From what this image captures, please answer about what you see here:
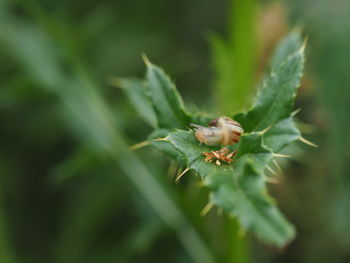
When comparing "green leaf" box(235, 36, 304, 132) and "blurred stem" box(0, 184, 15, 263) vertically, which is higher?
"green leaf" box(235, 36, 304, 132)

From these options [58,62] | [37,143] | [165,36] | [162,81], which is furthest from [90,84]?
[162,81]

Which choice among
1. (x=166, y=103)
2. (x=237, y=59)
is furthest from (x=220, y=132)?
(x=237, y=59)

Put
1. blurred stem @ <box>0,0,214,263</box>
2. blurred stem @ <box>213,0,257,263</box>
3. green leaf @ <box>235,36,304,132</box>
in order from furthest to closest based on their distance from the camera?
blurred stem @ <box>0,0,214,263</box> < blurred stem @ <box>213,0,257,263</box> < green leaf @ <box>235,36,304,132</box>

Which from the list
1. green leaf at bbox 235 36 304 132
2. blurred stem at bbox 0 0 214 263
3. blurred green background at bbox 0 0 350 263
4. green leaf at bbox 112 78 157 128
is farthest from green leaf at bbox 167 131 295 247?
blurred stem at bbox 0 0 214 263

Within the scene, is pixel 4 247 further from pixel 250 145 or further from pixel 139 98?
pixel 250 145

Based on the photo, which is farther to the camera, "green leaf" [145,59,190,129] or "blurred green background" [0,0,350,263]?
"blurred green background" [0,0,350,263]

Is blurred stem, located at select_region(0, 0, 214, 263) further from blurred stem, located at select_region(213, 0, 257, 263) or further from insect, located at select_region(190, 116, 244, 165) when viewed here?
insect, located at select_region(190, 116, 244, 165)

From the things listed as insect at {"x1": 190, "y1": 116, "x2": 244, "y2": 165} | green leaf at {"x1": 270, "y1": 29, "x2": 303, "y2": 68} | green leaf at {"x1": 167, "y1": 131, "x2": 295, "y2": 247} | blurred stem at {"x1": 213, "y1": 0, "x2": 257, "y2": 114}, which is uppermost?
insect at {"x1": 190, "y1": 116, "x2": 244, "y2": 165}

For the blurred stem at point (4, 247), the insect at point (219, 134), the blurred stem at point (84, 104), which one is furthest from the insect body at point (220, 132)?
the blurred stem at point (4, 247)
